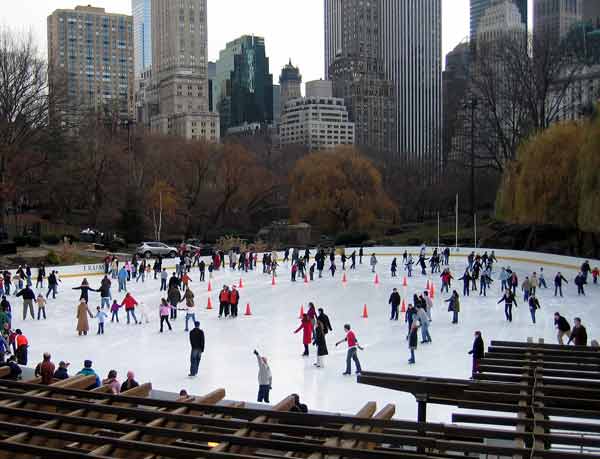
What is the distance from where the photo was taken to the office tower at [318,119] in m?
179

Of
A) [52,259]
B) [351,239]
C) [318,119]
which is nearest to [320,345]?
[52,259]

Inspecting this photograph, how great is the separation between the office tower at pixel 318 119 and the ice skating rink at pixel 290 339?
14781 centimetres

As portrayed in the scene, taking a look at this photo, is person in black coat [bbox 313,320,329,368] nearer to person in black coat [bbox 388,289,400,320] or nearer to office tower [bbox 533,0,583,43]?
person in black coat [bbox 388,289,400,320]

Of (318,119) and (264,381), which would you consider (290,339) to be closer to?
(264,381)

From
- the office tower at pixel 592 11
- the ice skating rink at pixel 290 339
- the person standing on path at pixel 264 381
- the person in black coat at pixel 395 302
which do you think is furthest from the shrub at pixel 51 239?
the office tower at pixel 592 11

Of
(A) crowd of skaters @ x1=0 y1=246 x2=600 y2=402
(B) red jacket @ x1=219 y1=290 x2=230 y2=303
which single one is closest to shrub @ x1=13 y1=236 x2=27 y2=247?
(A) crowd of skaters @ x1=0 y1=246 x2=600 y2=402

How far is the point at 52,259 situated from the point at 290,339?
893 inches

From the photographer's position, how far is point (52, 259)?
3800 centimetres

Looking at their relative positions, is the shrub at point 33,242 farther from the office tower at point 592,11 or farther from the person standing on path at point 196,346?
the office tower at point 592,11

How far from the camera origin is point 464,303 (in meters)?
26.0

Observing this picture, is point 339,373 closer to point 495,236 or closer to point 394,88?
point 495,236

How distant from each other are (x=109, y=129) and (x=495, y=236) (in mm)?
40429

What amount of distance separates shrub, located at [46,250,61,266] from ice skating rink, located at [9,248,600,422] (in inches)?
258

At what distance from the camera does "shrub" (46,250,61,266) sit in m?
37.7
